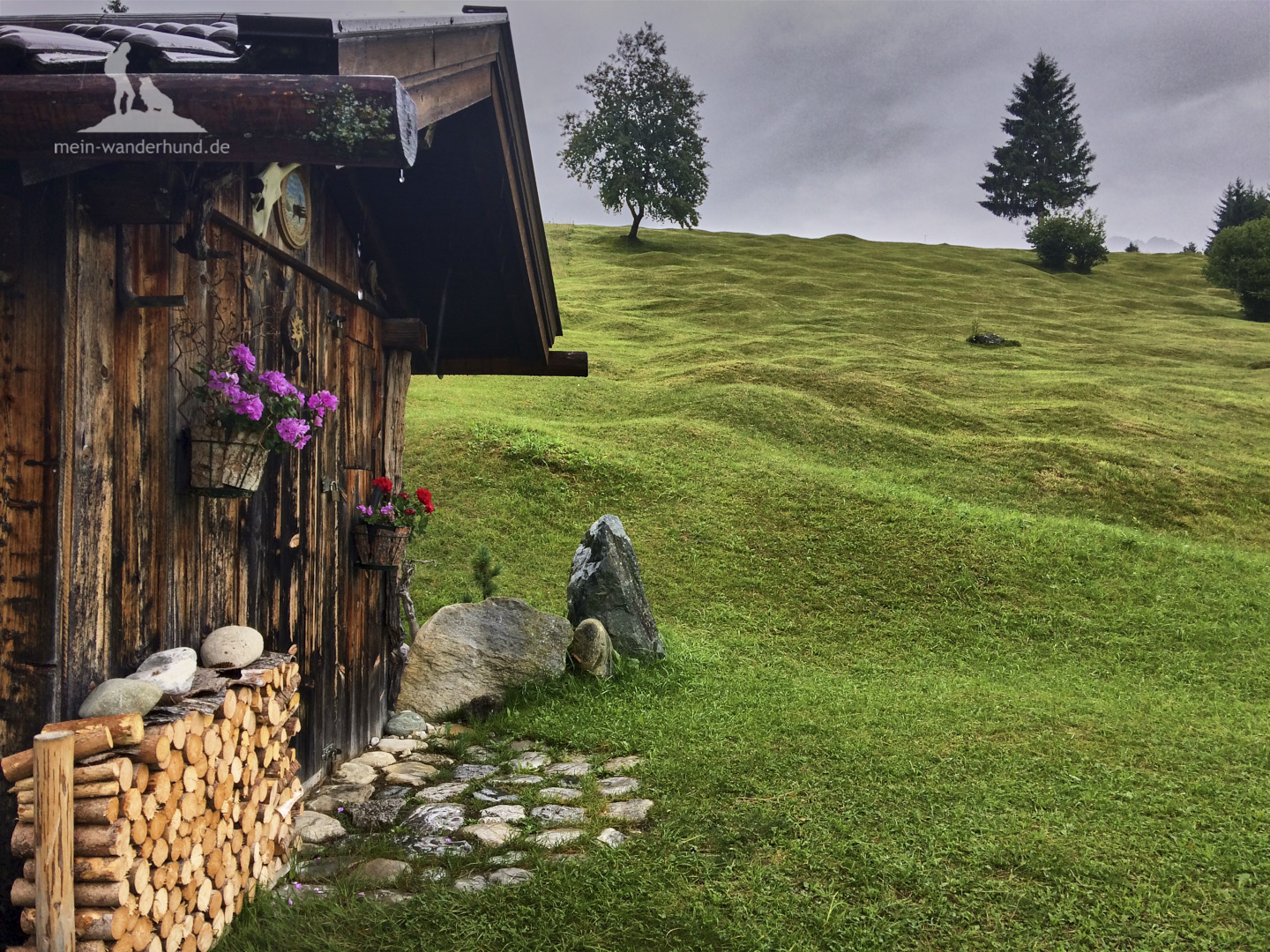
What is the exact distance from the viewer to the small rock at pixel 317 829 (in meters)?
4.94

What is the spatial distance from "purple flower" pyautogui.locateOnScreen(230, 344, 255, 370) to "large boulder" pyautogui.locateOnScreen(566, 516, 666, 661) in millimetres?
5526

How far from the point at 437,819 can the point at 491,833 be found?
441 mm

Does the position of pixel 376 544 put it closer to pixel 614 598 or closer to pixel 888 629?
pixel 614 598

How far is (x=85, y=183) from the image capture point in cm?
312

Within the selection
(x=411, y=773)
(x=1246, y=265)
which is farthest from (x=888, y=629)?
(x=1246, y=265)

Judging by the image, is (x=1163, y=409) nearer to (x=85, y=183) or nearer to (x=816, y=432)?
(x=816, y=432)

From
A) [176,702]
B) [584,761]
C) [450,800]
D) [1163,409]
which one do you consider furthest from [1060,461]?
[176,702]

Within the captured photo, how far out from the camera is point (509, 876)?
174 inches

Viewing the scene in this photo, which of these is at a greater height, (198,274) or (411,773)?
(198,274)

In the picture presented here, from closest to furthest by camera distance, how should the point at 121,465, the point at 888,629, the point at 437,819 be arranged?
the point at 121,465
the point at 437,819
the point at 888,629

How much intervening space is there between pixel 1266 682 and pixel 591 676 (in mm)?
7165

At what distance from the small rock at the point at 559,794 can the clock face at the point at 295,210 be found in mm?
3693

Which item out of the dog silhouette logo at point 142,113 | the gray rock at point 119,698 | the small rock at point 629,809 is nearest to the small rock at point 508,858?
the small rock at point 629,809

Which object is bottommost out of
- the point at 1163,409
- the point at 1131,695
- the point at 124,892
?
the point at 1131,695
